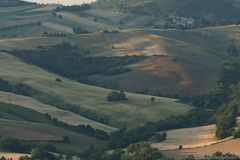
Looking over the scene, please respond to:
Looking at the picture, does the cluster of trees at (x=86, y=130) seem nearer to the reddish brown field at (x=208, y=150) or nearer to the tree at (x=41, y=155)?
the reddish brown field at (x=208, y=150)

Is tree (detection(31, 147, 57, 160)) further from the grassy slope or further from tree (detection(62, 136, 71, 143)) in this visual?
tree (detection(62, 136, 71, 143))

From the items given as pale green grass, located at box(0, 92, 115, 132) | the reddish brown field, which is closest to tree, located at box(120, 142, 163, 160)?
the reddish brown field

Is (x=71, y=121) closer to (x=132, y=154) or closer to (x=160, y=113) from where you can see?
(x=160, y=113)

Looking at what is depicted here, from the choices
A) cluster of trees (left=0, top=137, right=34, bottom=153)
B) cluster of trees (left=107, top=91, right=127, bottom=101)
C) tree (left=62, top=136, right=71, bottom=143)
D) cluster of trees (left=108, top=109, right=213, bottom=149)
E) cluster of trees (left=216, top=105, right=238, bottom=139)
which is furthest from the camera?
cluster of trees (left=107, top=91, right=127, bottom=101)

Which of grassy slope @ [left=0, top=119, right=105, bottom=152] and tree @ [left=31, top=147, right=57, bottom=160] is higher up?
tree @ [left=31, top=147, right=57, bottom=160]

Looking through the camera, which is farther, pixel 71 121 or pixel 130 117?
pixel 130 117

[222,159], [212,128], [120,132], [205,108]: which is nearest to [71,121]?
[120,132]

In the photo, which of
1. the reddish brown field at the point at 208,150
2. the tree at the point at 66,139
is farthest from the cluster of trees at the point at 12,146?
the reddish brown field at the point at 208,150

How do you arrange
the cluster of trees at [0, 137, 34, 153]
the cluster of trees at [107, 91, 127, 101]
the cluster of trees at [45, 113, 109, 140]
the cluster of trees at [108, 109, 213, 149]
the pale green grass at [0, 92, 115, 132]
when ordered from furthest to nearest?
1. the cluster of trees at [107, 91, 127, 101]
2. the pale green grass at [0, 92, 115, 132]
3. the cluster of trees at [45, 113, 109, 140]
4. the cluster of trees at [108, 109, 213, 149]
5. the cluster of trees at [0, 137, 34, 153]
